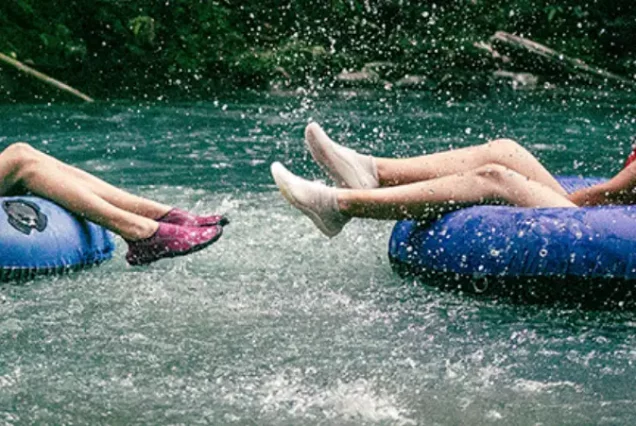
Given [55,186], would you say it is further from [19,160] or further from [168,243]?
[168,243]

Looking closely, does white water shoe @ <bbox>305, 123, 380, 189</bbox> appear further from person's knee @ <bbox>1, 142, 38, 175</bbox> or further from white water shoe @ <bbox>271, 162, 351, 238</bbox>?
person's knee @ <bbox>1, 142, 38, 175</bbox>

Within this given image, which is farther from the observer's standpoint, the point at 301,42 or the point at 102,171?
the point at 301,42

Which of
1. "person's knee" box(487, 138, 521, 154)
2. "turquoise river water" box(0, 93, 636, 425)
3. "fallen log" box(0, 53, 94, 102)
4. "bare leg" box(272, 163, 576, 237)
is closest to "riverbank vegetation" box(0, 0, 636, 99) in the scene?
"fallen log" box(0, 53, 94, 102)

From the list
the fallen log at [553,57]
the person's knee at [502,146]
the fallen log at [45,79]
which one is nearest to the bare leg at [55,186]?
the person's knee at [502,146]

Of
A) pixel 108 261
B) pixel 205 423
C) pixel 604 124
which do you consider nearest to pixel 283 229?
pixel 108 261

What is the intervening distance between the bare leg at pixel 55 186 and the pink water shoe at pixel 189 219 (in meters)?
0.12

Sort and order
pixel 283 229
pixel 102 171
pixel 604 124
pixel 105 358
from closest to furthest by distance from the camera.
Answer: pixel 105 358, pixel 283 229, pixel 102 171, pixel 604 124

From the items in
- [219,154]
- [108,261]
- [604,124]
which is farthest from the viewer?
[604,124]

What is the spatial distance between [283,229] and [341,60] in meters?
5.97

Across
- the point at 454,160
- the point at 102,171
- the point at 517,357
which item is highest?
the point at 454,160

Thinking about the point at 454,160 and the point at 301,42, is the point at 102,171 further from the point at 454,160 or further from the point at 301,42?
the point at 301,42

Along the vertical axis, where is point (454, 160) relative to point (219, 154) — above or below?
above

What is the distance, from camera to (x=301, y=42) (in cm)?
1116

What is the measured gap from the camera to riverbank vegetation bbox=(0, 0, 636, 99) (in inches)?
406
